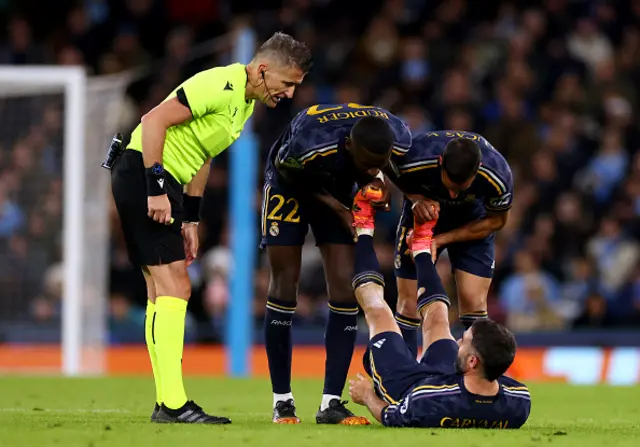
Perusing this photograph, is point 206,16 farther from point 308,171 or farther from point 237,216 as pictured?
point 308,171

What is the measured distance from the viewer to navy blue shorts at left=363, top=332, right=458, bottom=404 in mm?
7574

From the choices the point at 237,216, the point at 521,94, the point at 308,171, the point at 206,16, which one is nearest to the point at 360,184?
the point at 308,171

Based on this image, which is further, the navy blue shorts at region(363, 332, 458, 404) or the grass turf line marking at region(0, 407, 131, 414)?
the grass turf line marking at region(0, 407, 131, 414)

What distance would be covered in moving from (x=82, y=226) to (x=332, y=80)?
16.9 ft

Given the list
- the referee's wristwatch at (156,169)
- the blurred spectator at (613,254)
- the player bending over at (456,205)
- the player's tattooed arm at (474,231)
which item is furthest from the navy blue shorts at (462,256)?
the blurred spectator at (613,254)

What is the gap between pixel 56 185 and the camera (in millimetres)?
15953

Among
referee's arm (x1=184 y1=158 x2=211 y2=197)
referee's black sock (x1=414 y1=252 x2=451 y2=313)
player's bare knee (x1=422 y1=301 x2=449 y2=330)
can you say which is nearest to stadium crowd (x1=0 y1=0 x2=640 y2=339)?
referee's black sock (x1=414 y1=252 x2=451 y2=313)

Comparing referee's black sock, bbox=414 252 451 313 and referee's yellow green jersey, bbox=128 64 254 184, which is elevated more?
referee's yellow green jersey, bbox=128 64 254 184

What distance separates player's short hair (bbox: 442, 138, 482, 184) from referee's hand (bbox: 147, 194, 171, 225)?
173cm

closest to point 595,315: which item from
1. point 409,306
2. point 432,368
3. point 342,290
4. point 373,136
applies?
point 409,306

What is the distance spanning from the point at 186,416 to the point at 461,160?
2.25 meters

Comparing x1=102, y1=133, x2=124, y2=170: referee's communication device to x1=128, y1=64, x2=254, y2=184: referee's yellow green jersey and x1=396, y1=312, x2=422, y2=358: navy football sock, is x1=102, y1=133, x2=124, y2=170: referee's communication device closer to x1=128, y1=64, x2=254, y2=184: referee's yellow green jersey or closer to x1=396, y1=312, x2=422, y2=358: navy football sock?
x1=128, y1=64, x2=254, y2=184: referee's yellow green jersey

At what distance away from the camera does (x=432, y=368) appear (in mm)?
7641

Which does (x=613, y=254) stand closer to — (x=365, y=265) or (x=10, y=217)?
(x=10, y=217)
